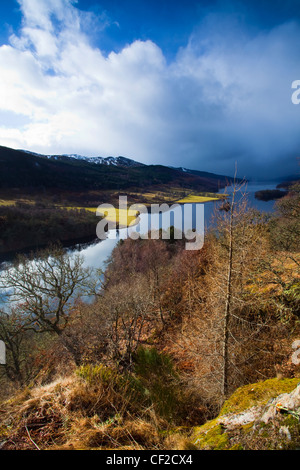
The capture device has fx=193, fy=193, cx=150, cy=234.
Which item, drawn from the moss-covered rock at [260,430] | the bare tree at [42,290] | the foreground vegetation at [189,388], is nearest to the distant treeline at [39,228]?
the bare tree at [42,290]

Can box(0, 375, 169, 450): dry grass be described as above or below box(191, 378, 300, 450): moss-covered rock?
below

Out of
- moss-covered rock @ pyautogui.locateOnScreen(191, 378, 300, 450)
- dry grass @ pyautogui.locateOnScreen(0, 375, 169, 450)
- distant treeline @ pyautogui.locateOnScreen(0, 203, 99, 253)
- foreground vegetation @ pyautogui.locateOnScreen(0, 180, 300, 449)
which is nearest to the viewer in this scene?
moss-covered rock @ pyautogui.locateOnScreen(191, 378, 300, 450)

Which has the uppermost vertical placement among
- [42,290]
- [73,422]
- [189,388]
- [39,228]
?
[39,228]

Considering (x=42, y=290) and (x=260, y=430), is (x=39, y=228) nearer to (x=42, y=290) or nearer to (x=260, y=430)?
(x=42, y=290)

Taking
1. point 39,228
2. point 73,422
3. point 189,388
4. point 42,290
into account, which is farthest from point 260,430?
point 39,228

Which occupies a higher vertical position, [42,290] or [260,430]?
[260,430]

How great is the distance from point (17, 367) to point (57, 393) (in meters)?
12.9

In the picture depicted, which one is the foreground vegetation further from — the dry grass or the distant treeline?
the distant treeline

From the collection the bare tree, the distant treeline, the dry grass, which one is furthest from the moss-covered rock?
the distant treeline

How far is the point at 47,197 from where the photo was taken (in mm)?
81312

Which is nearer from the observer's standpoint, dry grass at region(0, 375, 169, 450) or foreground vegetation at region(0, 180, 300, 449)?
foreground vegetation at region(0, 180, 300, 449)

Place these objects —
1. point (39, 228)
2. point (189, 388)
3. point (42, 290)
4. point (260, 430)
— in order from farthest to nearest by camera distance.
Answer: point (39, 228) → point (42, 290) → point (189, 388) → point (260, 430)

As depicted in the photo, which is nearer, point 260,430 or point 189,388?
point 260,430
